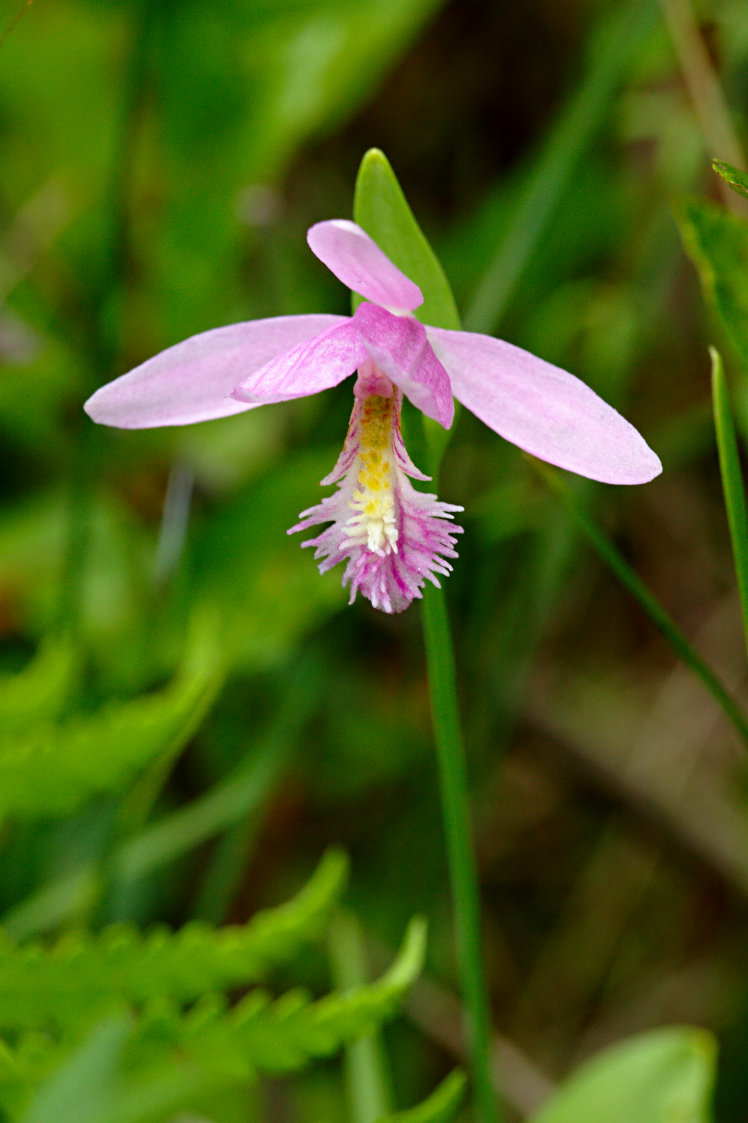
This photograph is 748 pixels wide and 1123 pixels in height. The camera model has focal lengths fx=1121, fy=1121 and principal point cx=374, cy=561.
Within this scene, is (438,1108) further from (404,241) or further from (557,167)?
(557,167)

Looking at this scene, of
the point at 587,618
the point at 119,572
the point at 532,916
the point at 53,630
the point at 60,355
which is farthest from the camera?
the point at 587,618

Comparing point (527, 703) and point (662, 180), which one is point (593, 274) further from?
point (527, 703)

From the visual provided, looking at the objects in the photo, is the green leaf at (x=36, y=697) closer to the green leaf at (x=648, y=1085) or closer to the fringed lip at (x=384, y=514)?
the fringed lip at (x=384, y=514)

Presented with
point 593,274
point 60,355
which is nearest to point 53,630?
point 60,355

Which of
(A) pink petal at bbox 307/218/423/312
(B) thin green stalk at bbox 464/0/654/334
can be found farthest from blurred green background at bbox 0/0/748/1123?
(A) pink petal at bbox 307/218/423/312

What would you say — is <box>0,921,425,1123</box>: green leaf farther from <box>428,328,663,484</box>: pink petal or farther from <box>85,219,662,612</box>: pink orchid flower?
<box>428,328,663,484</box>: pink petal

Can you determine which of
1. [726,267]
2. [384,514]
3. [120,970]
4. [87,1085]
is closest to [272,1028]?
[120,970]

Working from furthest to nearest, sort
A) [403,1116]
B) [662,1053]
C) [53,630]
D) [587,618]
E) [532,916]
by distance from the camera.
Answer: [587,618], [532,916], [53,630], [662,1053], [403,1116]
